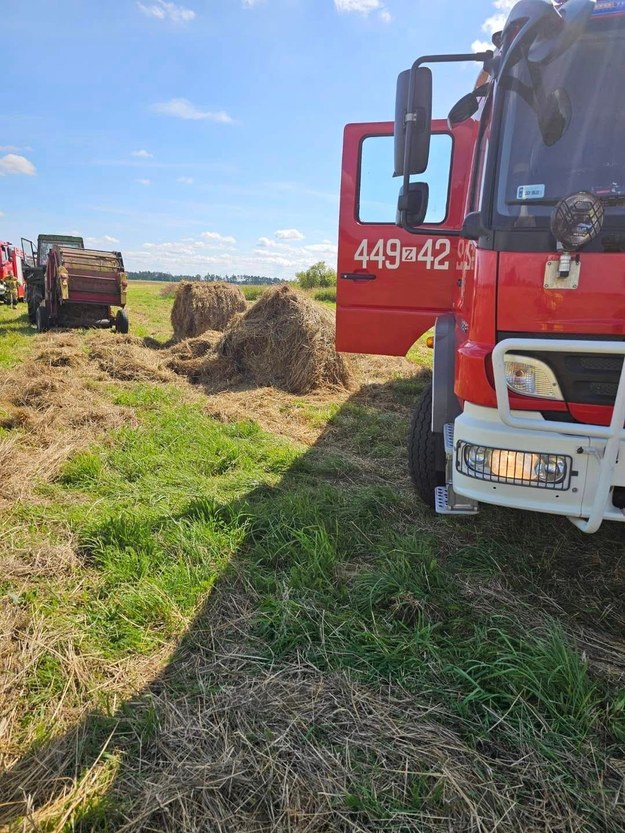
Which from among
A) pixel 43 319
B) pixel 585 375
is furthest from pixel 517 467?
pixel 43 319

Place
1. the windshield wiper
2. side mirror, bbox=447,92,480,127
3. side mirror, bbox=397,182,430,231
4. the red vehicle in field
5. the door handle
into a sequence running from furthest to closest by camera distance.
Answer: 1. the red vehicle in field
2. the door handle
3. side mirror, bbox=447,92,480,127
4. side mirror, bbox=397,182,430,231
5. the windshield wiper

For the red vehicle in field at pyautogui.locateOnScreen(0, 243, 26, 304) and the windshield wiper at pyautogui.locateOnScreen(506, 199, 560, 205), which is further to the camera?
the red vehicle in field at pyautogui.locateOnScreen(0, 243, 26, 304)

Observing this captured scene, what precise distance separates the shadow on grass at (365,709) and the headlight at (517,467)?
708 millimetres

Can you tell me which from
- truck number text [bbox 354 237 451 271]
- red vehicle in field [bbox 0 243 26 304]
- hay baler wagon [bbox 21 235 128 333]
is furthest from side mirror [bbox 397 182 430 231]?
red vehicle in field [bbox 0 243 26 304]

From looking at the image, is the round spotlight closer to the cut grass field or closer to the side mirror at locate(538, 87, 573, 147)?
the side mirror at locate(538, 87, 573, 147)

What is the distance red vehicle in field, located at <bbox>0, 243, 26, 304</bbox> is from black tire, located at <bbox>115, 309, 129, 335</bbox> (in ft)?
33.5

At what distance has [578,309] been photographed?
2111 mm

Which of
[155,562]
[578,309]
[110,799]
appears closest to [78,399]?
[155,562]

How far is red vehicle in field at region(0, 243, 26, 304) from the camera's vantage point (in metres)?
20.1

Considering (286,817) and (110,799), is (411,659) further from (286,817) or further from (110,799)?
(110,799)

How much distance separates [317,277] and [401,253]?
83.4 feet

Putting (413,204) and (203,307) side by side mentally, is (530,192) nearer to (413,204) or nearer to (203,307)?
(413,204)

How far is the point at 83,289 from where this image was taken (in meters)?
12.4

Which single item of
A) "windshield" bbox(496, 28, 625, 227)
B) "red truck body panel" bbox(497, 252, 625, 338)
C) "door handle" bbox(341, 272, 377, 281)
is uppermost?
"windshield" bbox(496, 28, 625, 227)
